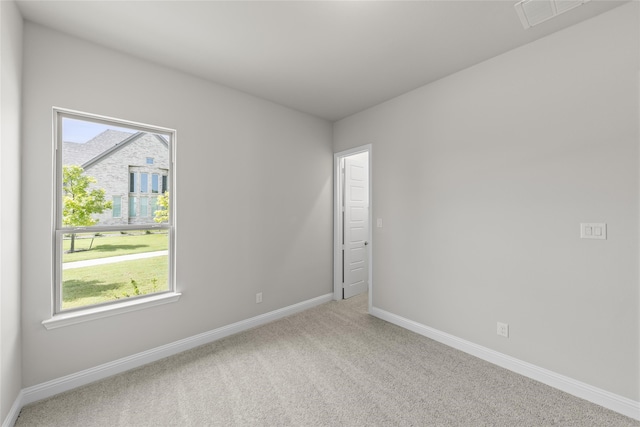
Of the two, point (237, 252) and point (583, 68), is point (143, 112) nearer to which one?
point (237, 252)

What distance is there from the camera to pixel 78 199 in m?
2.16

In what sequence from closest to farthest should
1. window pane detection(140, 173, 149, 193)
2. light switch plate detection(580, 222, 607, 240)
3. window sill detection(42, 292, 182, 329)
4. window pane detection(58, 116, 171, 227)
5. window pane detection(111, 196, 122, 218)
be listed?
light switch plate detection(580, 222, 607, 240), window sill detection(42, 292, 182, 329), window pane detection(58, 116, 171, 227), window pane detection(111, 196, 122, 218), window pane detection(140, 173, 149, 193)

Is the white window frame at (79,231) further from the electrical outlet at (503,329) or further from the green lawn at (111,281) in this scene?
the electrical outlet at (503,329)

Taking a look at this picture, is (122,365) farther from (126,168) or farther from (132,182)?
(126,168)

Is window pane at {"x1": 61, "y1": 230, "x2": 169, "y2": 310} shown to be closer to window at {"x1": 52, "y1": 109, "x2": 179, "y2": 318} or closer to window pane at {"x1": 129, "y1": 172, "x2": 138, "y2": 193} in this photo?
window at {"x1": 52, "y1": 109, "x2": 179, "y2": 318}

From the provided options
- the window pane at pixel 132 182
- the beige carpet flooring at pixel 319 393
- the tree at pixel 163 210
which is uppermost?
the window pane at pixel 132 182

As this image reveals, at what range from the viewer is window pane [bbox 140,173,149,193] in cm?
245

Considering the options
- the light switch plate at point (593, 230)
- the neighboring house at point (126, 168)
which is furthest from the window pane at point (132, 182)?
the light switch plate at point (593, 230)

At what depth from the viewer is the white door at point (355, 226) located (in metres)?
4.18

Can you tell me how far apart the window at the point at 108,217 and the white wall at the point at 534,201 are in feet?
8.51

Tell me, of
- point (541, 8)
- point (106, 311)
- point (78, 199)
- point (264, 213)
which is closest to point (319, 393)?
point (106, 311)

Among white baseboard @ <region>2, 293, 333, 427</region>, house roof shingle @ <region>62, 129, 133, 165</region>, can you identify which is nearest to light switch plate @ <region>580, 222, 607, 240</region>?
white baseboard @ <region>2, 293, 333, 427</region>

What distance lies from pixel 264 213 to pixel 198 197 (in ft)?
2.62

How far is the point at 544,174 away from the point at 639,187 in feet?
1.68
